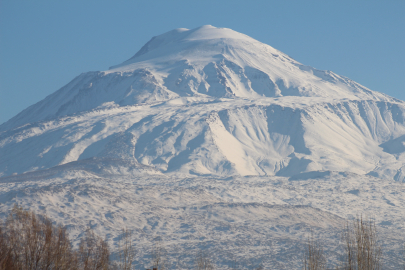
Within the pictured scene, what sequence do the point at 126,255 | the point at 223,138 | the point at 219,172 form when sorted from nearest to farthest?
the point at 126,255 → the point at 219,172 → the point at 223,138

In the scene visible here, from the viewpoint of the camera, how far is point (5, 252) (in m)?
25.3

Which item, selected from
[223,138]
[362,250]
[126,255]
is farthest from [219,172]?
[362,250]

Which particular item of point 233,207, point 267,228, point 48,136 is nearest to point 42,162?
point 48,136

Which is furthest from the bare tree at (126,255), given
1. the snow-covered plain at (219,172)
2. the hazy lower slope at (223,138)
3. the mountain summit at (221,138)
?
the hazy lower slope at (223,138)

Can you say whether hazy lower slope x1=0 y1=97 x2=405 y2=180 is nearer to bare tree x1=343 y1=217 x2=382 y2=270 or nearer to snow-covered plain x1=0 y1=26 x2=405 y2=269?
snow-covered plain x1=0 y1=26 x2=405 y2=269

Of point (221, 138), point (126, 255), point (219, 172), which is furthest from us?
point (221, 138)

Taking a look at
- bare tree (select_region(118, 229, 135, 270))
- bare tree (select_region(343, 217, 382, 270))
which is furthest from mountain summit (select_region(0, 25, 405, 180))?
bare tree (select_region(343, 217, 382, 270))

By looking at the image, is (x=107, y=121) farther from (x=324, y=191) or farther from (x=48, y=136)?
(x=324, y=191)

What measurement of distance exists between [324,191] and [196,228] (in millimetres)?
44917

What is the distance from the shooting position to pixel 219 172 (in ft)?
458

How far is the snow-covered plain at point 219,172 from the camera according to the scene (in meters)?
83.4

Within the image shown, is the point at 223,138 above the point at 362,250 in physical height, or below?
above

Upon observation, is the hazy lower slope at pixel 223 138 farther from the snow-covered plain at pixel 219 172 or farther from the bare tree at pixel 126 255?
the bare tree at pixel 126 255

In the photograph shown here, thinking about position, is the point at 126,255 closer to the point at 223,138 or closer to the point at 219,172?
the point at 219,172
